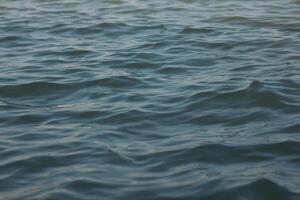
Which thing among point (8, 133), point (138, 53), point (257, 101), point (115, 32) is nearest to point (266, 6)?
point (115, 32)

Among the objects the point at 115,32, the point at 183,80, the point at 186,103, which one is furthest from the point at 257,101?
the point at 115,32

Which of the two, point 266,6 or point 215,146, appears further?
point 266,6

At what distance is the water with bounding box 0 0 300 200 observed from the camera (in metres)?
5.42

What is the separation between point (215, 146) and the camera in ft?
20.2

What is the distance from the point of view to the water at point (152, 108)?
542 cm

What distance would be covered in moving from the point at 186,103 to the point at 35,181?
2764 mm

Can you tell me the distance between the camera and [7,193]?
526 centimetres

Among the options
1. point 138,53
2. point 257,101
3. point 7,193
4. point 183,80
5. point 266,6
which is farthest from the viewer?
point 266,6

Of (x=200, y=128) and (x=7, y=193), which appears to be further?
(x=200, y=128)

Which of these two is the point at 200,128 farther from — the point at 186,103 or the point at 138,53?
the point at 138,53

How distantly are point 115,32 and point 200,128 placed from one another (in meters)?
5.61

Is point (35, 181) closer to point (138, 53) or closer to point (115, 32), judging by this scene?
point (138, 53)

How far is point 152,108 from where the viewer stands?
750 centimetres

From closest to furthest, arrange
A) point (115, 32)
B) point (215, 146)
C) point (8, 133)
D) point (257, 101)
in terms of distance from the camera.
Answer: point (215, 146), point (8, 133), point (257, 101), point (115, 32)
